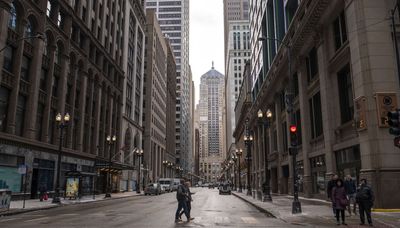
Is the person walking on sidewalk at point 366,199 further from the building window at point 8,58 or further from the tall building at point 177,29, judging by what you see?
the tall building at point 177,29

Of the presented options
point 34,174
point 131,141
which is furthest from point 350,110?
point 131,141

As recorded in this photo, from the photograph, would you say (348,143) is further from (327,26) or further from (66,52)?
(66,52)

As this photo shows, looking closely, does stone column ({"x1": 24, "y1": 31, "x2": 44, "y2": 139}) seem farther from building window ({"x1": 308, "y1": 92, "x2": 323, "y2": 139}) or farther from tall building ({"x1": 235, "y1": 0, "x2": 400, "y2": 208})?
building window ({"x1": 308, "y1": 92, "x2": 323, "y2": 139})

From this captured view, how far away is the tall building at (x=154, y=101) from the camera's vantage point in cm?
10331

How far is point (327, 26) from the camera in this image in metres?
29.2

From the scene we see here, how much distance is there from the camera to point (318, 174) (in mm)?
32219

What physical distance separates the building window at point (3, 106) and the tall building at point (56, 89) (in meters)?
0.08

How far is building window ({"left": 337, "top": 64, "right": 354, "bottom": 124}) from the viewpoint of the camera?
25.9m

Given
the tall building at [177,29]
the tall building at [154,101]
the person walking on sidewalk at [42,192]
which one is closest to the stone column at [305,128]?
the person walking on sidewalk at [42,192]

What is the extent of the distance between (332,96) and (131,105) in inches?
2273

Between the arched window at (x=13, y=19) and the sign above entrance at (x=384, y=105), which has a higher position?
the arched window at (x=13, y=19)

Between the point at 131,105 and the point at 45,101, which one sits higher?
the point at 131,105

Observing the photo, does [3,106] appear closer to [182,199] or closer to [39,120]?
[39,120]

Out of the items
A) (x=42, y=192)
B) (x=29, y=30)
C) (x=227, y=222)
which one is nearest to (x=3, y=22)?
(x=29, y=30)
